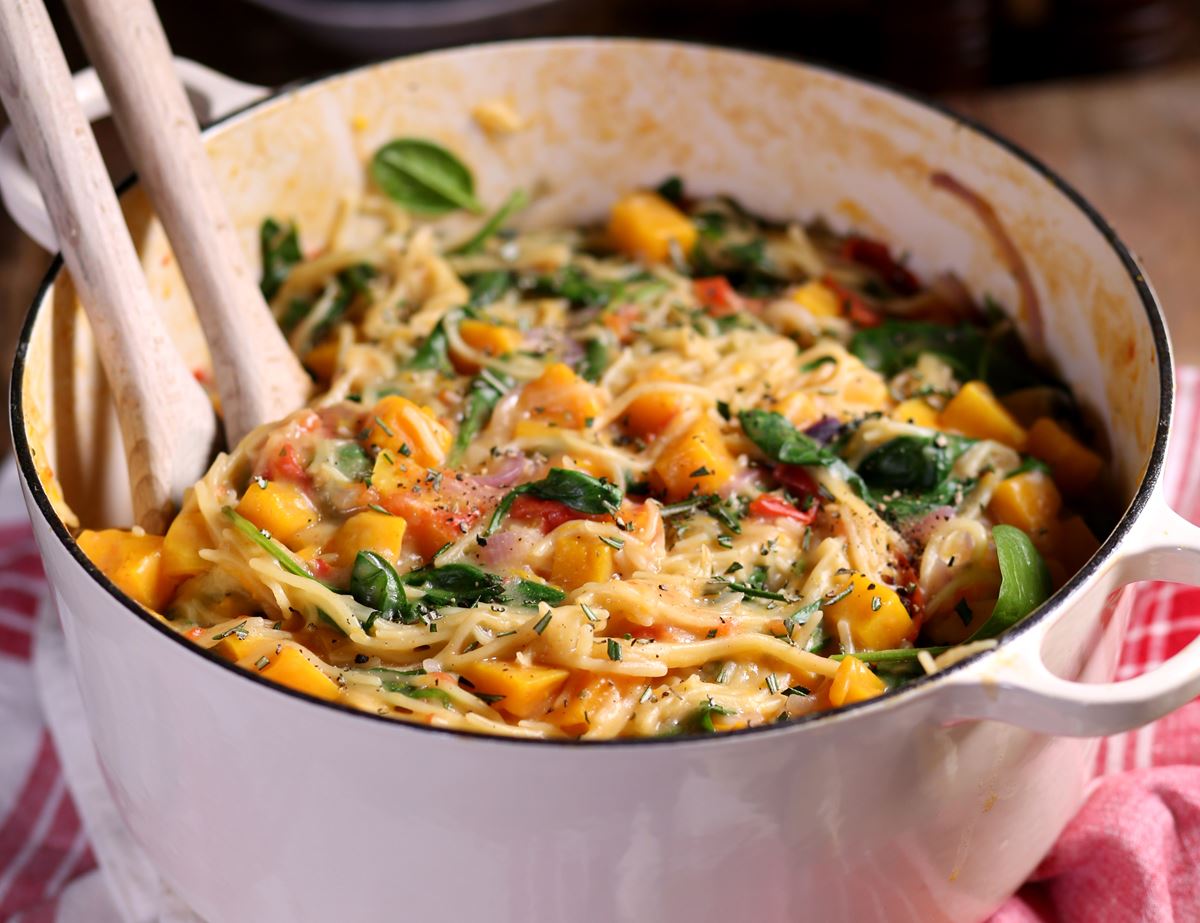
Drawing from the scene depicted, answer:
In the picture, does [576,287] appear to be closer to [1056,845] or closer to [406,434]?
[406,434]

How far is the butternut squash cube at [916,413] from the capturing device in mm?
3316

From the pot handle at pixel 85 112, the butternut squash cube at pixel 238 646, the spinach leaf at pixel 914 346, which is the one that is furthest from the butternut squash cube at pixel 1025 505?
the pot handle at pixel 85 112

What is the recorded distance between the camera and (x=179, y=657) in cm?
217

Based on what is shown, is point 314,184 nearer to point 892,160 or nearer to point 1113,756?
point 892,160

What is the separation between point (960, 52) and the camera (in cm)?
634

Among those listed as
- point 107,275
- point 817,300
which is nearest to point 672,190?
point 817,300

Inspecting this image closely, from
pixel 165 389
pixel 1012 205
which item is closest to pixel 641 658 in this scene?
pixel 165 389

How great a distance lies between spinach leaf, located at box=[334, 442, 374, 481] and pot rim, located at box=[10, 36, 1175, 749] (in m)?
0.64

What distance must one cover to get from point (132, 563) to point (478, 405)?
0.88m

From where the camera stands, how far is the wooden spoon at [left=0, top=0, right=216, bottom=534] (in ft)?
8.97

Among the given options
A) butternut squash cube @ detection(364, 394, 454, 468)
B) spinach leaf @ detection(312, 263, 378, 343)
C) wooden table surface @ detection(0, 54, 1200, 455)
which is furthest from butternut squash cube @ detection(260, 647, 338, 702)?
wooden table surface @ detection(0, 54, 1200, 455)

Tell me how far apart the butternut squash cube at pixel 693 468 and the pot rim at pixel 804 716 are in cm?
78

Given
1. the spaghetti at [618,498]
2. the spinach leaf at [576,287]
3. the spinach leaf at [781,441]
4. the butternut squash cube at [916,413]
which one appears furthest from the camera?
the spinach leaf at [576,287]

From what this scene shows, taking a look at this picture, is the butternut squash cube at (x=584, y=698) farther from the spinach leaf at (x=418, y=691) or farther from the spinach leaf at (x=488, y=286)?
the spinach leaf at (x=488, y=286)
